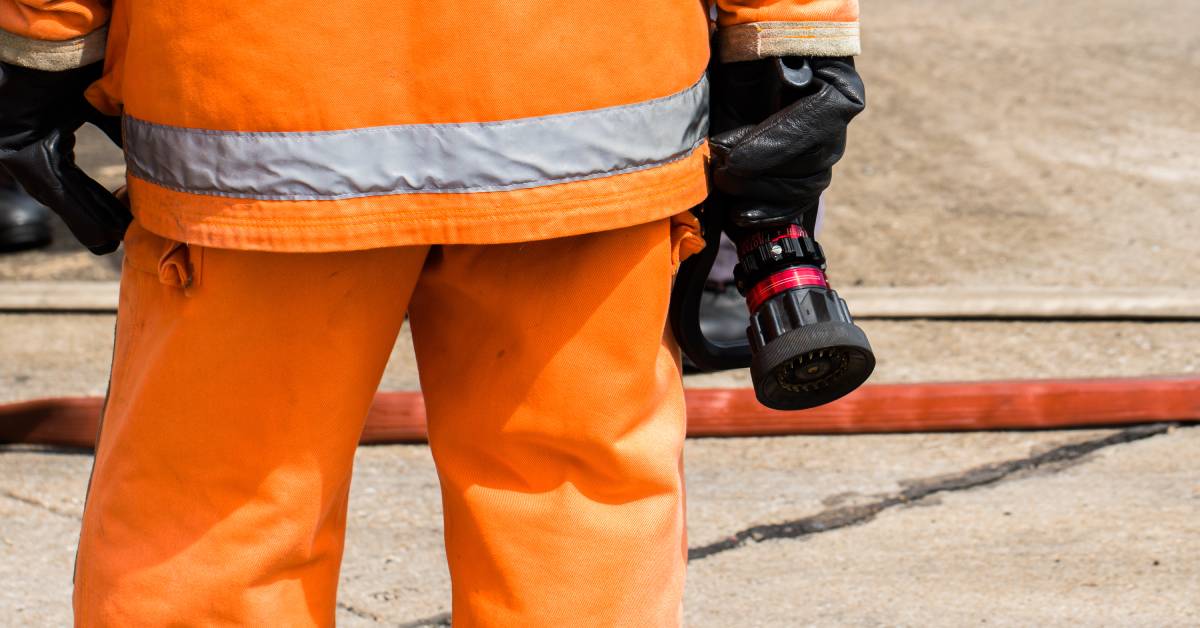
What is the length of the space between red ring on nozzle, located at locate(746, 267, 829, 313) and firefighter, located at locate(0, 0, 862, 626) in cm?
7

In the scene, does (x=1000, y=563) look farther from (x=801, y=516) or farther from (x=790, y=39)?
(x=790, y=39)

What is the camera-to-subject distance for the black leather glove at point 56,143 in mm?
1394

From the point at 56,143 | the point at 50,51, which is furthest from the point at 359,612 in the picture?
the point at 50,51

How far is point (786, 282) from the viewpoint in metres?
1.53

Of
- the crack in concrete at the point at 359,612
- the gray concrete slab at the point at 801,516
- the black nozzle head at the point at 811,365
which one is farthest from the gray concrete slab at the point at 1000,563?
the black nozzle head at the point at 811,365

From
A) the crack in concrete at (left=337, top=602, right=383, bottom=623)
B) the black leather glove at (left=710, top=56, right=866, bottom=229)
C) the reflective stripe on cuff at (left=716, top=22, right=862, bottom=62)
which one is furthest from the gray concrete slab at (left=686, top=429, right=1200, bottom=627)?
the reflective stripe on cuff at (left=716, top=22, right=862, bottom=62)

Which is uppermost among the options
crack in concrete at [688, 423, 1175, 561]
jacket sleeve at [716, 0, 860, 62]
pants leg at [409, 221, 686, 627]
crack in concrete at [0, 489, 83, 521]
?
jacket sleeve at [716, 0, 860, 62]

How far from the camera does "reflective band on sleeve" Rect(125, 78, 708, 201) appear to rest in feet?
4.14

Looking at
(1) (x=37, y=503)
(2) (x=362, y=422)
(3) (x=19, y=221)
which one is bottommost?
(3) (x=19, y=221)

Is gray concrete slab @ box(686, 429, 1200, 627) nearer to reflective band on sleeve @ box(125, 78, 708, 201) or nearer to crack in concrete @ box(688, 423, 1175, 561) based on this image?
crack in concrete @ box(688, 423, 1175, 561)

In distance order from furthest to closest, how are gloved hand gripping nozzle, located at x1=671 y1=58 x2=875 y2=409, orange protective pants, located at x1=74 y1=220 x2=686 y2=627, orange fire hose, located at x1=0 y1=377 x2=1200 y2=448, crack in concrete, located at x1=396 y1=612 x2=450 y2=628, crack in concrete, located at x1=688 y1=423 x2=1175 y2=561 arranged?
orange fire hose, located at x1=0 y1=377 x2=1200 y2=448 < crack in concrete, located at x1=688 y1=423 x2=1175 y2=561 < crack in concrete, located at x1=396 y1=612 x2=450 y2=628 < gloved hand gripping nozzle, located at x1=671 y1=58 x2=875 y2=409 < orange protective pants, located at x1=74 y1=220 x2=686 y2=627

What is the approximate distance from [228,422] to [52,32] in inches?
16.3

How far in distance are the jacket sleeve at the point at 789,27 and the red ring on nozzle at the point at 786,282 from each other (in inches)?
9.5

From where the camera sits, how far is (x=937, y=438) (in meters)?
2.94
